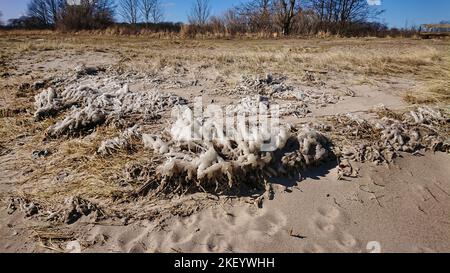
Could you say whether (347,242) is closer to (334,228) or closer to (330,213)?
(334,228)

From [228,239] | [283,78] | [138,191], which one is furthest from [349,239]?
[283,78]

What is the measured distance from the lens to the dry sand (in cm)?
214

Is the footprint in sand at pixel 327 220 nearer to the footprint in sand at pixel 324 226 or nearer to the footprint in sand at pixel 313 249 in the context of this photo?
the footprint in sand at pixel 324 226

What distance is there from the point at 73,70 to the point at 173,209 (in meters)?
3.79

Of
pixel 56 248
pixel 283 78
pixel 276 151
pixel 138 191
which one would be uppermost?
pixel 283 78

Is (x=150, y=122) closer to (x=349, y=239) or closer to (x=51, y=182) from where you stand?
(x=51, y=182)

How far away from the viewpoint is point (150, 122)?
3.50 metres

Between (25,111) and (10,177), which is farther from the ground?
(25,111)

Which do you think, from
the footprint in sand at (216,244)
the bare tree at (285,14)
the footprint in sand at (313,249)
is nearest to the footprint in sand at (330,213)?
the footprint in sand at (313,249)

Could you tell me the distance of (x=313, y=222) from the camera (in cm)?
228

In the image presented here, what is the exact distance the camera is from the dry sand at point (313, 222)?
2.14m

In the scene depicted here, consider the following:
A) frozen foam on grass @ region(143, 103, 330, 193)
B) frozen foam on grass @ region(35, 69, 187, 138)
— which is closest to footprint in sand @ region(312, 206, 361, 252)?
frozen foam on grass @ region(143, 103, 330, 193)

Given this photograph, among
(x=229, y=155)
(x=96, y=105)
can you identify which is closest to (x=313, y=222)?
(x=229, y=155)

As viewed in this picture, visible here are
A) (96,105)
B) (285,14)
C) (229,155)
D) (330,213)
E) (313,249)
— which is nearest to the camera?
(313,249)
